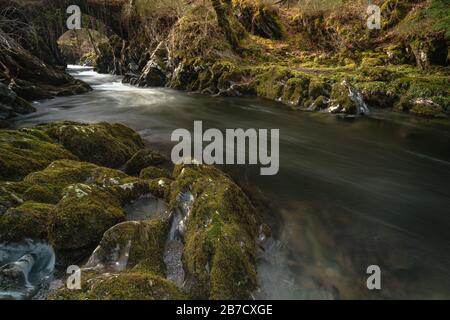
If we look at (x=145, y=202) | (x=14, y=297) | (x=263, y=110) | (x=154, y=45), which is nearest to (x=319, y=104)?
(x=263, y=110)

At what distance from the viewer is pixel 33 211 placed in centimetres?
473

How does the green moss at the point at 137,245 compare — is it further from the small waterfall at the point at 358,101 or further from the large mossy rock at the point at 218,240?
the small waterfall at the point at 358,101

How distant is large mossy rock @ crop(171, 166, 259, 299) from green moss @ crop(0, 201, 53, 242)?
201 centimetres

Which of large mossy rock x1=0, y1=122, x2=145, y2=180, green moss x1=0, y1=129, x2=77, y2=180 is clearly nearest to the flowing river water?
large mossy rock x1=0, y1=122, x2=145, y2=180

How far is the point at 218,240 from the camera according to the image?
4.34m

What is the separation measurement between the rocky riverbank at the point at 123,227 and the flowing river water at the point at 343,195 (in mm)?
702

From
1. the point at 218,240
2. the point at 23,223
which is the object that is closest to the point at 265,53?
the point at 218,240

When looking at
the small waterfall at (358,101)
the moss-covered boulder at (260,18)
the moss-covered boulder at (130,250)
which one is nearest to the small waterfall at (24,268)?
the moss-covered boulder at (130,250)

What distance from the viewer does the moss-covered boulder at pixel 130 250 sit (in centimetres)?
428

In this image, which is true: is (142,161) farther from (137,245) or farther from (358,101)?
(358,101)

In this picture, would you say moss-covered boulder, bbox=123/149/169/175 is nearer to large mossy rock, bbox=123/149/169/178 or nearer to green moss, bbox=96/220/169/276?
large mossy rock, bbox=123/149/169/178

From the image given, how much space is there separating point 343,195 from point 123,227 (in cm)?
496

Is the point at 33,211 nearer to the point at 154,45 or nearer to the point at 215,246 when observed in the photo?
the point at 215,246

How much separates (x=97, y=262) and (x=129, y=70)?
91.6ft
